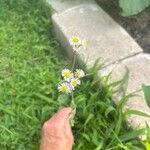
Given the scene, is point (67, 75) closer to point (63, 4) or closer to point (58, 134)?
point (58, 134)

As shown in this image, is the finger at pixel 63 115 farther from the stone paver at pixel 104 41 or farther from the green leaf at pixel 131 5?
the green leaf at pixel 131 5

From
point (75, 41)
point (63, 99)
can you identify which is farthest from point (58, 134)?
point (75, 41)

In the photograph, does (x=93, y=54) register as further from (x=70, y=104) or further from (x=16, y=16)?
(x=16, y=16)

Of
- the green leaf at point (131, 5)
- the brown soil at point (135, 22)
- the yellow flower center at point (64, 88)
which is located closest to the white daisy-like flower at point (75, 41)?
the yellow flower center at point (64, 88)

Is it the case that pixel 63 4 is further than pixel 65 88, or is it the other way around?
pixel 63 4

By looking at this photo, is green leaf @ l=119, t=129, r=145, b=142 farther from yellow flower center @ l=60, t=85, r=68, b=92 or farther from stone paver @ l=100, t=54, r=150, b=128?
yellow flower center @ l=60, t=85, r=68, b=92

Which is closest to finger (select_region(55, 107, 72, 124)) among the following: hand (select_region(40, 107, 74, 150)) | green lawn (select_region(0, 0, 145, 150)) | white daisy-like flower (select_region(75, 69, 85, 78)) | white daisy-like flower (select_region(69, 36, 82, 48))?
hand (select_region(40, 107, 74, 150))
